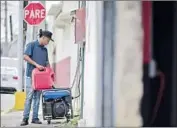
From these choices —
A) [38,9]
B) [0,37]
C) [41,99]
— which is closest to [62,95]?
[41,99]

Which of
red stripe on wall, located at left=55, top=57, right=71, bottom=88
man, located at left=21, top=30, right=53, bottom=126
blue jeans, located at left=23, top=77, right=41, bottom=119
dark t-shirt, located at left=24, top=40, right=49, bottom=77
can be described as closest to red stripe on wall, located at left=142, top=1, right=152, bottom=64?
man, located at left=21, top=30, right=53, bottom=126

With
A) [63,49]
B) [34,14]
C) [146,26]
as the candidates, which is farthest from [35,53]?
[63,49]

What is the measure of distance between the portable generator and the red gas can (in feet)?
0.33

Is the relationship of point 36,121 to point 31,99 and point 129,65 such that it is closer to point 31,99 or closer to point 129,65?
point 31,99

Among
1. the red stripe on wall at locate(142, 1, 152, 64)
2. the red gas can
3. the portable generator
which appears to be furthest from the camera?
the portable generator

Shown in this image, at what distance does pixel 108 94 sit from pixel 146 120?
1.83ft

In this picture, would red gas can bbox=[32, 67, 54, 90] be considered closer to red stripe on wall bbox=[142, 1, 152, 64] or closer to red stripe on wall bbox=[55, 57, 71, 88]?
red stripe on wall bbox=[55, 57, 71, 88]

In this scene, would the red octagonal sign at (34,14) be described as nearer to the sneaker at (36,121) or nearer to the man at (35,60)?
the man at (35,60)

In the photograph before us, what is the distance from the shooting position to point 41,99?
746 centimetres

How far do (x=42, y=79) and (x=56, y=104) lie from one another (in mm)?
447

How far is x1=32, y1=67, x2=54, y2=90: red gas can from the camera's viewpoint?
710cm

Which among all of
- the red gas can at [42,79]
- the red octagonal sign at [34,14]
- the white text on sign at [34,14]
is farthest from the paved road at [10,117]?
the white text on sign at [34,14]

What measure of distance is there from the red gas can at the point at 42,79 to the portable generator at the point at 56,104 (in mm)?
99

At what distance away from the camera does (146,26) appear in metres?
3.39
